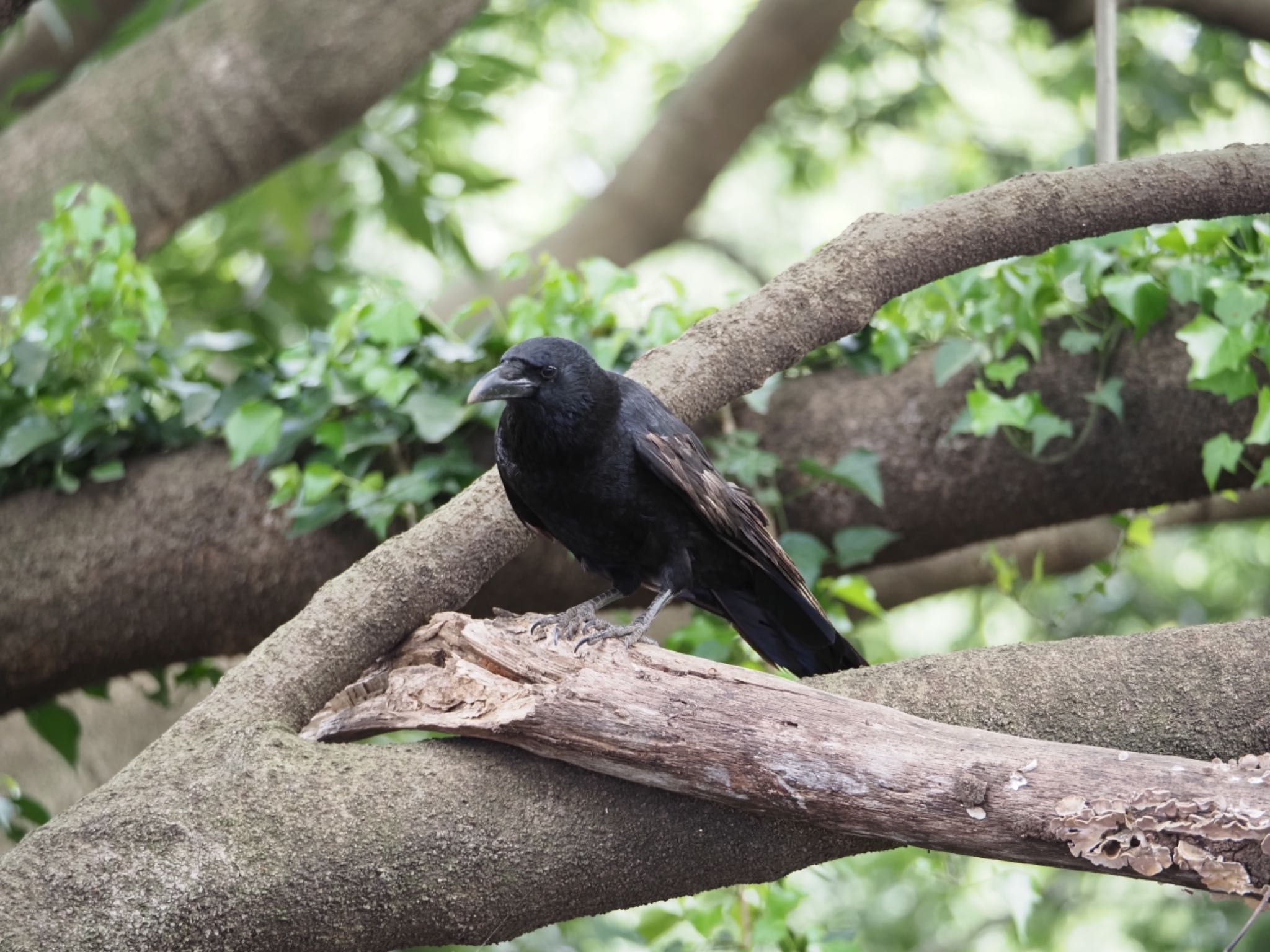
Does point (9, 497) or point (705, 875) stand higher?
point (9, 497)

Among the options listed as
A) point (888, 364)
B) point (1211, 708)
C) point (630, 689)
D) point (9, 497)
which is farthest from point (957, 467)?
point (9, 497)

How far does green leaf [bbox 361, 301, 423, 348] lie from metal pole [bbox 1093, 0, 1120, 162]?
1670 mm

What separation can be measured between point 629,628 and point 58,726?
1834 mm

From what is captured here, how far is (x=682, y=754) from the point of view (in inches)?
71.1

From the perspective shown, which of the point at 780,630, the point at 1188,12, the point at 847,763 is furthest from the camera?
the point at 1188,12

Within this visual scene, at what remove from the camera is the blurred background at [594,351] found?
2887 millimetres

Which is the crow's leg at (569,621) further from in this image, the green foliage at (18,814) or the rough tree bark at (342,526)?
the green foliage at (18,814)

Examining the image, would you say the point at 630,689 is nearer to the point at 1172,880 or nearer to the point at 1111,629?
the point at 1172,880

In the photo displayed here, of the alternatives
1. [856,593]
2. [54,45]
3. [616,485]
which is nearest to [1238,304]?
[856,593]

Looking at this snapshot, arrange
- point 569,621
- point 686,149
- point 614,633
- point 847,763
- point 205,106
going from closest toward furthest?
point 847,763, point 614,633, point 569,621, point 205,106, point 686,149

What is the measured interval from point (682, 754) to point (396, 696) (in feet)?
1.76

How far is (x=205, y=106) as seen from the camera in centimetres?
377

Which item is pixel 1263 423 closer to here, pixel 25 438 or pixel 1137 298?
pixel 1137 298

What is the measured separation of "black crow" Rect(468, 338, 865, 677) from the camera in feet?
7.62
